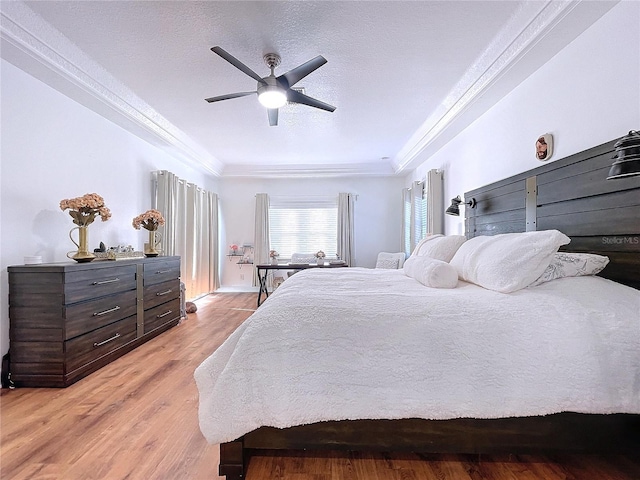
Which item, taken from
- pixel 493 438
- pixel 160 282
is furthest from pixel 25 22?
pixel 493 438

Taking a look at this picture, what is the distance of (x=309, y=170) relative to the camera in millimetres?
6453

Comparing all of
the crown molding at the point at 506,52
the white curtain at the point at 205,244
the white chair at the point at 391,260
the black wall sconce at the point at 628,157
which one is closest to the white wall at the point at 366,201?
the white curtain at the point at 205,244

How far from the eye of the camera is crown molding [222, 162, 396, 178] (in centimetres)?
641

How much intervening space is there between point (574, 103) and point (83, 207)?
3.71 m

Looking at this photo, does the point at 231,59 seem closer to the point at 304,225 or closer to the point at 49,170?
the point at 49,170

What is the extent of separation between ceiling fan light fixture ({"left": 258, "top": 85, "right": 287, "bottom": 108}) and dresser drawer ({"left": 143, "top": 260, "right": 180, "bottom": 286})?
2.11 metres

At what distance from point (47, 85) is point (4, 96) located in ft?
1.47

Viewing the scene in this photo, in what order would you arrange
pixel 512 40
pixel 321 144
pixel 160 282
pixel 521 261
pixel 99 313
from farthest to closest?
1. pixel 321 144
2. pixel 160 282
3. pixel 99 313
4. pixel 512 40
5. pixel 521 261

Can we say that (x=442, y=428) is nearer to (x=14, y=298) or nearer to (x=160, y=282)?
(x=14, y=298)

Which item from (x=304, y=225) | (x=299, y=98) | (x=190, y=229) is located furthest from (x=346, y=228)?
(x=299, y=98)

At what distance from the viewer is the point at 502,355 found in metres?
1.33

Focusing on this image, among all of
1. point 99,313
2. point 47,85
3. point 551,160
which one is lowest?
point 99,313

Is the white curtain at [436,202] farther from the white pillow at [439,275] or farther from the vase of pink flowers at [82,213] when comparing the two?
the vase of pink flowers at [82,213]

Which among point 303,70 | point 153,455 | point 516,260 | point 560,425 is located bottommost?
point 153,455
